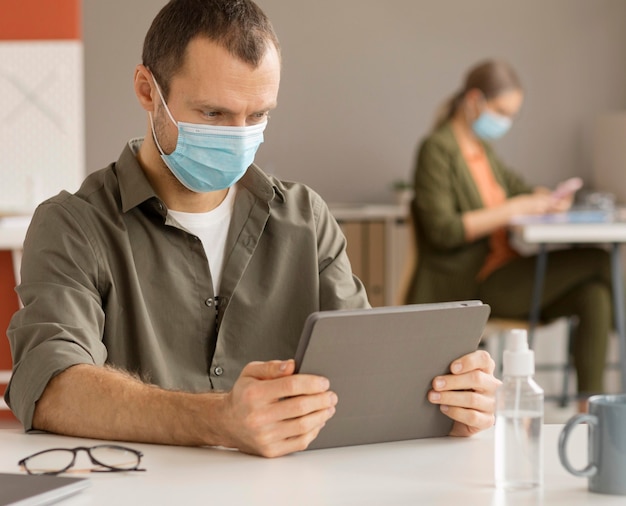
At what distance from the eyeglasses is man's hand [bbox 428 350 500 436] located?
1.20 ft

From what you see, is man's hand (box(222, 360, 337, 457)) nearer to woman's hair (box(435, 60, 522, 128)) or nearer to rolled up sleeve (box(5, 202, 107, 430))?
rolled up sleeve (box(5, 202, 107, 430))

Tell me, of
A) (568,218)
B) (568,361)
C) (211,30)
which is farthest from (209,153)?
(568,361)

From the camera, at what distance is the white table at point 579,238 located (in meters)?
3.86

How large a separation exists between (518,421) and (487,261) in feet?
10.1

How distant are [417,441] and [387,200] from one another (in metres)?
4.43

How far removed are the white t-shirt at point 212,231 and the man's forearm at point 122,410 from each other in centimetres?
32

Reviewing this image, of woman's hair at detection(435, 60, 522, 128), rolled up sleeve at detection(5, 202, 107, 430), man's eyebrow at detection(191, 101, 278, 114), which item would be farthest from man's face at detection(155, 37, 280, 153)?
woman's hair at detection(435, 60, 522, 128)

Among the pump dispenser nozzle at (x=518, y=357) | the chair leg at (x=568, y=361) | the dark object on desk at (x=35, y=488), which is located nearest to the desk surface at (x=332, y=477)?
the dark object on desk at (x=35, y=488)

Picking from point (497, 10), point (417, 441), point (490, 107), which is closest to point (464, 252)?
point (490, 107)

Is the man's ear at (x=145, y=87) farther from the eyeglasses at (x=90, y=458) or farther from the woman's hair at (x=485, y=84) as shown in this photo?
the woman's hair at (x=485, y=84)

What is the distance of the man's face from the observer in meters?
1.58

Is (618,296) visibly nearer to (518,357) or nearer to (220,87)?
(220,87)

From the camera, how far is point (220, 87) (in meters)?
1.58

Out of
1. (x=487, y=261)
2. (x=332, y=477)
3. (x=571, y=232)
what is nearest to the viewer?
(x=332, y=477)
